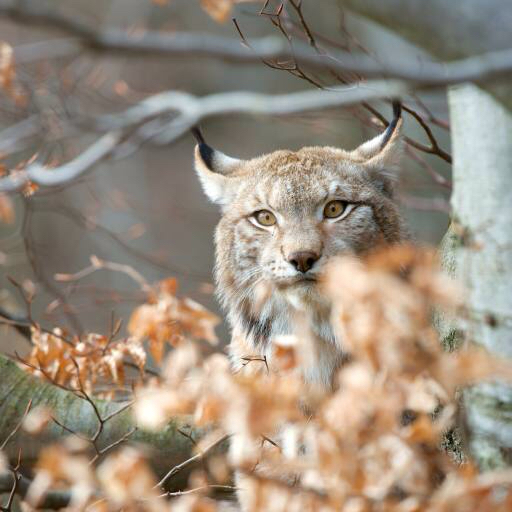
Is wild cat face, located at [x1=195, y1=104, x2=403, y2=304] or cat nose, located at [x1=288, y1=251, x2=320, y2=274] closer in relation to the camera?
cat nose, located at [x1=288, y1=251, x2=320, y2=274]

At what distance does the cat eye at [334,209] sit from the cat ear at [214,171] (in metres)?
0.67

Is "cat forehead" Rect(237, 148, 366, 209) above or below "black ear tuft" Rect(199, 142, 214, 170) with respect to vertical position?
above

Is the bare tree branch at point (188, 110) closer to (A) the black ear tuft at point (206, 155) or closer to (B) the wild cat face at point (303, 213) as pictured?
(A) the black ear tuft at point (206, 155)

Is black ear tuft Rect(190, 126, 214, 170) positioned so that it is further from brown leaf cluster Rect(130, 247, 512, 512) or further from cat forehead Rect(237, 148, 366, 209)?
brown leaf cluster Rect(130, 247, 512, 512)

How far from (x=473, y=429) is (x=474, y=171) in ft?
2.61

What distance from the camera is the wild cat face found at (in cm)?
393

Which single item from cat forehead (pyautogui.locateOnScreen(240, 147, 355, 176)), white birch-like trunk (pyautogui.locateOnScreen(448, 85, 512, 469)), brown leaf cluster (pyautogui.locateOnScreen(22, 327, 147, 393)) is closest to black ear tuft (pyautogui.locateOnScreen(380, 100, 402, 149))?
cat forehead (pyautogui.locateOnScreen(240, 147, 355, 176))

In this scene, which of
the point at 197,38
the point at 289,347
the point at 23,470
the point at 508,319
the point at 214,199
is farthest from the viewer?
the point at 214,199

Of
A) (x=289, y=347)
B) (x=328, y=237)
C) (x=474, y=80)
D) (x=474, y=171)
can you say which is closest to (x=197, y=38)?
(x=474, y=80)

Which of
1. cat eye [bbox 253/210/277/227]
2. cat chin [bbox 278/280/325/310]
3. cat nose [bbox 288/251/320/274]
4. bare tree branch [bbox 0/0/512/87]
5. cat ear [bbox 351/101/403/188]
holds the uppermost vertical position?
bare tree branch [bbox 0/0/512/87]

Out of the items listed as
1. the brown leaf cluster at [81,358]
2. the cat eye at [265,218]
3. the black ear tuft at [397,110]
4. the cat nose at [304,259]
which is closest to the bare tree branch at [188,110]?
the black ear tuft at [397,110]

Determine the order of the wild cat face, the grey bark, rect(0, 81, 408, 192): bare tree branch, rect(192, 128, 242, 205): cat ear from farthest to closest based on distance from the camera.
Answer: rect(192, 128, 242, 205): cat ear
the wild cat face
the grey bark
rect(0, 81, 408, 192): bare tree branch

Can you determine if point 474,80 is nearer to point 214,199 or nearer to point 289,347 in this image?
point 289,347

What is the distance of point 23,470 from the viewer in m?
4.25
